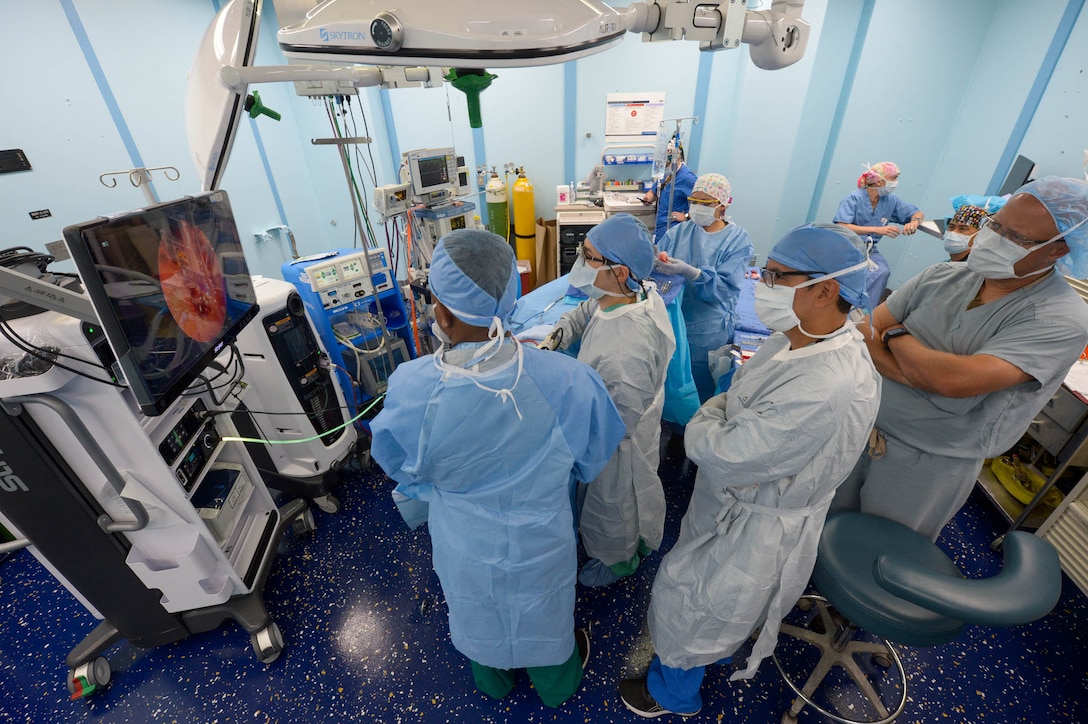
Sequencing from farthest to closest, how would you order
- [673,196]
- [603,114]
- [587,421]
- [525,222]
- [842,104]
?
[525,222], [603,114], [842,104], [673,196], [587,421]

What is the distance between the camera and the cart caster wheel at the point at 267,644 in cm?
164

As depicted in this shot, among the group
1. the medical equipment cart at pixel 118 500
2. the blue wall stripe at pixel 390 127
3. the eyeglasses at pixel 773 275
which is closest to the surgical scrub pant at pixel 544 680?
the medical equipment cart at pixel 118 500

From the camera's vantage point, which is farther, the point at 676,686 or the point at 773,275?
the point at 676,686

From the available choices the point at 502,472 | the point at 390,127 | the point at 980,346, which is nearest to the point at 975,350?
the point at 980,346

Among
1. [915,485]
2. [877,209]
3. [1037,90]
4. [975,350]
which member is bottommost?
[915,485]

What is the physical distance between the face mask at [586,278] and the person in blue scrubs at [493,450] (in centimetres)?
45

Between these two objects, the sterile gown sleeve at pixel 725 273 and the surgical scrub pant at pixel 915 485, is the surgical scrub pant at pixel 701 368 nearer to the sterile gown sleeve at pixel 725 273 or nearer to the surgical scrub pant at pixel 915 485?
the sterile gown sleeve at pixel 725 273

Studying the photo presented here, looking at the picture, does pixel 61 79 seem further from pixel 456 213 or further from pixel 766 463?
pixel 766 463

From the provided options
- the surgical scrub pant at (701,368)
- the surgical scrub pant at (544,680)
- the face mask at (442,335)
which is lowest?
the surgical scrub pant at (544,680)

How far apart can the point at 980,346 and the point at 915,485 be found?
1.61ft

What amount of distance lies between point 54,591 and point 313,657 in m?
1.34

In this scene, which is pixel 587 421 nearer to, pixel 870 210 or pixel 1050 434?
pixel 1050 434

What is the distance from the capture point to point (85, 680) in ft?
5.14

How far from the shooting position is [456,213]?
2385mm
